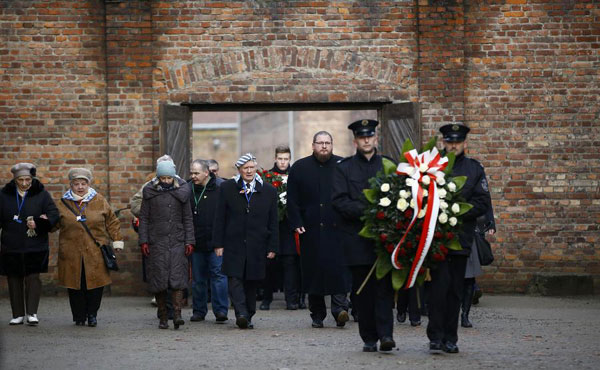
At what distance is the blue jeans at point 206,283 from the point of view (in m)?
12.1

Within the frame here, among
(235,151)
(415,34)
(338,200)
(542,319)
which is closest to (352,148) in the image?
(235,151)

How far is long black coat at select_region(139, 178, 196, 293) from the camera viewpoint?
36.6 ft

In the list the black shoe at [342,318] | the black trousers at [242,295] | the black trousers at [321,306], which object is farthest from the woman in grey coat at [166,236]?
the black shoe at [342,318]

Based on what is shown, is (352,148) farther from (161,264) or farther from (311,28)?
(161,264)

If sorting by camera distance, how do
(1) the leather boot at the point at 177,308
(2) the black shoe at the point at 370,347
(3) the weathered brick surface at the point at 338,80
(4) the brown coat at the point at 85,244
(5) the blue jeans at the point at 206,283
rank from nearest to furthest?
(2) the black shoe at the point at 370,347 → (1) the leather boot at the point at 177,308 → (4) the brown coat at the point at 85,244 → (5) the blue jeans at the point at 206,283 → (3) the weathered brick surface at the point at 338,80

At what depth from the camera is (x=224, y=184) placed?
455 inches

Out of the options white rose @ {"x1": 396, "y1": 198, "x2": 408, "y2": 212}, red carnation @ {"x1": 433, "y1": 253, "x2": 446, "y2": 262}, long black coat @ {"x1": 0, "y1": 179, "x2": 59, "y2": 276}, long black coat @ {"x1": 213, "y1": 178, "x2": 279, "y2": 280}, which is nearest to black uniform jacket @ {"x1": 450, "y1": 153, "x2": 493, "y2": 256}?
red carnation @ {"x1": 433, "y1": 253, "x2": 446, "y2": 262}

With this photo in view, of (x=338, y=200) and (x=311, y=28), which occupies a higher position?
(x=311, y=28)

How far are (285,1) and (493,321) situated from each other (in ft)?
18.3

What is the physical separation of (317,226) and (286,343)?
1886mm

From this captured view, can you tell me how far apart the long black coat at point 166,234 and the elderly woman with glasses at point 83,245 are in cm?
68

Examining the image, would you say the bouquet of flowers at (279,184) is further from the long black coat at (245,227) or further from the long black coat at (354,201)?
the long black coat at (354,201)

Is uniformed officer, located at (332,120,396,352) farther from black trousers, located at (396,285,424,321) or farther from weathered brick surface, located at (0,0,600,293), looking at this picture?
weathered brick surface, located at (0,0,600,293)

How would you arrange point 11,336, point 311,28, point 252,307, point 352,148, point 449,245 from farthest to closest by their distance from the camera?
point 352,148, point 311,28, point 252,307, point 11,336, point 449,245
